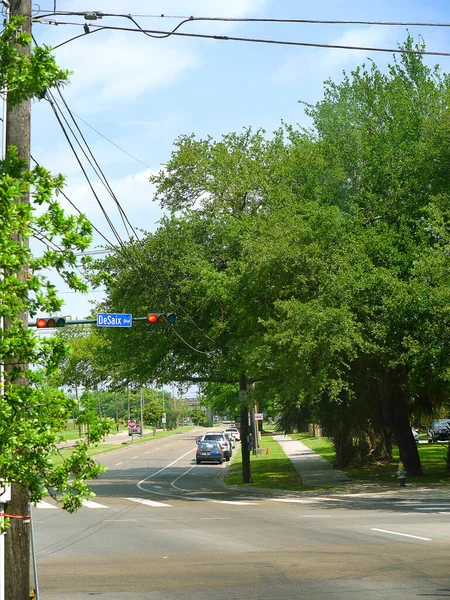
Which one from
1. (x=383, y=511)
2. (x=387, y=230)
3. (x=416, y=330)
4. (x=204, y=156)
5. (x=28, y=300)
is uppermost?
(x=204, y=156)

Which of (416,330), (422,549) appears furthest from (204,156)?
(422,549)

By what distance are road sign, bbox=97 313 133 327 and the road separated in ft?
17.5

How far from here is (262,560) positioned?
501 inches

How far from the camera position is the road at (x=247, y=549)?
1043 cm

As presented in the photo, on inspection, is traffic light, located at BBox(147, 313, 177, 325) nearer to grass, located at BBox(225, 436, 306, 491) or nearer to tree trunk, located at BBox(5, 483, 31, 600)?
grass, located at BBox(225, 436, 306, 491)

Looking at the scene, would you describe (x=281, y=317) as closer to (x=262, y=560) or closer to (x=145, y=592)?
(x=262, y=560)

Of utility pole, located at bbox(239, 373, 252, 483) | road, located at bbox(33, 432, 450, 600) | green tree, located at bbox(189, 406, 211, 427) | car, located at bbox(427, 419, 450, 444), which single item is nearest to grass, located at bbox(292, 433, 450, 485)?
utility pole, located at bbox(239, 373, 252, 483)

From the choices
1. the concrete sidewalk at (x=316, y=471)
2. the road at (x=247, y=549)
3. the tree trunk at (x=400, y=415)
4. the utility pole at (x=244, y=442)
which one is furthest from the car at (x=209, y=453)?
the road at (x=247, y=549)

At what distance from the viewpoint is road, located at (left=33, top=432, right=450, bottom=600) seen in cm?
1043

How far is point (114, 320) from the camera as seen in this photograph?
2366 cm

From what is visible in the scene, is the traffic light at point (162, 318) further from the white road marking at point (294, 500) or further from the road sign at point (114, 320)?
the white road marking at point (294, 500)

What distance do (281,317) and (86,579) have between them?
15.9 meters

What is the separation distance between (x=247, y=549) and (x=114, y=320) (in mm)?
10908

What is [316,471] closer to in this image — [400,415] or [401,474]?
[400,415]
